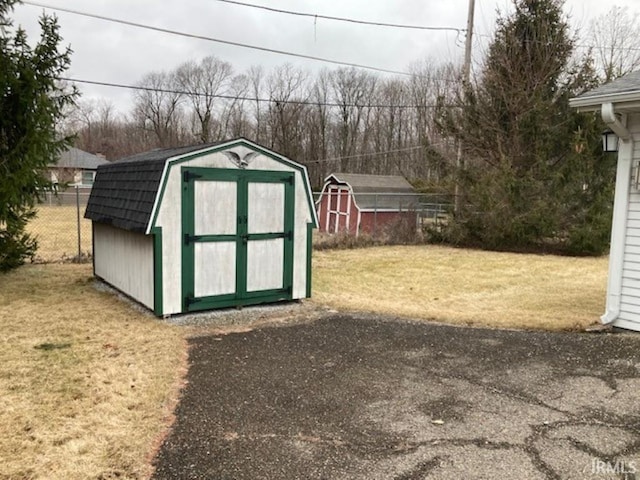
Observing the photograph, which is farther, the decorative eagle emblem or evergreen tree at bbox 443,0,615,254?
evergreen tree at bbox 443,0,615,254

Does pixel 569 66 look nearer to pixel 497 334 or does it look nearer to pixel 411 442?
pixel 497 334

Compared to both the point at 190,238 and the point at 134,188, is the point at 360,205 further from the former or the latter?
the point at 190,238

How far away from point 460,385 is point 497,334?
186 centimetres

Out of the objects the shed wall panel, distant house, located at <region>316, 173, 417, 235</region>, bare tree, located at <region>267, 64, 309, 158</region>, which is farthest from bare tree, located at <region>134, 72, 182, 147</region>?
the shed wall panel

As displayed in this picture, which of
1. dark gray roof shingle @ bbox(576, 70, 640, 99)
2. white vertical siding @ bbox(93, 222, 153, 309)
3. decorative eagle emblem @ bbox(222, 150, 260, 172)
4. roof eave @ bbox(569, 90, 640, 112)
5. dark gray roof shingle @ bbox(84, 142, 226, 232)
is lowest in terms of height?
white vertical siding @ bbox(93, 222, 153, 309)

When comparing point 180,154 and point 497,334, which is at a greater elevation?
point 180,154

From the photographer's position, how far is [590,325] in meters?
6.07

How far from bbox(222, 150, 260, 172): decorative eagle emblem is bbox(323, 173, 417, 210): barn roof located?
1145 cm

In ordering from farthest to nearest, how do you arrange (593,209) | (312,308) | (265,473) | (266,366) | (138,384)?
(593,209) < (312,308) < (266,366) < (138,384) < (265,473)

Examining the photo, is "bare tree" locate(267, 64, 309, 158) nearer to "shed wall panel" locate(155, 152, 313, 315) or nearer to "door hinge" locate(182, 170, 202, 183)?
"shed wall panel" locate(155, 152, 313, 315)

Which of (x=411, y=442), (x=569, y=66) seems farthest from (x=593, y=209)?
(x=411, y=442)

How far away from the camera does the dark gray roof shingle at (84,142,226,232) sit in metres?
6.10

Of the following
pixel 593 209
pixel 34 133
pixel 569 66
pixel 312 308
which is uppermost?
pixel 569 66

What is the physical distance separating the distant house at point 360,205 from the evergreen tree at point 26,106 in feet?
36.2
